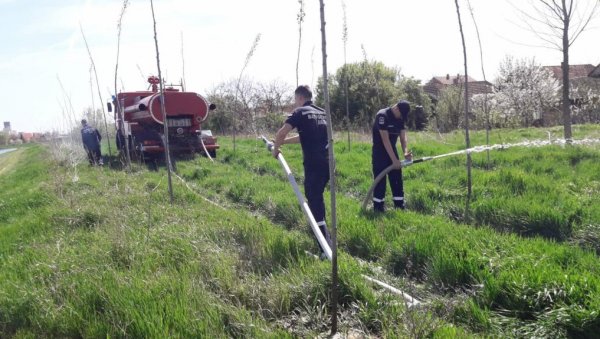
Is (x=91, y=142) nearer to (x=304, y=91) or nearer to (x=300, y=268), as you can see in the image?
(x=304, y=91)

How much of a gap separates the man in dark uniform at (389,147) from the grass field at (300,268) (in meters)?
0.47

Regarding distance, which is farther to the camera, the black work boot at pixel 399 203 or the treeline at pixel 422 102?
the treeline at pixel 422 102

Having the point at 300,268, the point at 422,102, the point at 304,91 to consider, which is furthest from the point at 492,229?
the point at 422,102

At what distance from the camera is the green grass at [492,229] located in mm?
3125

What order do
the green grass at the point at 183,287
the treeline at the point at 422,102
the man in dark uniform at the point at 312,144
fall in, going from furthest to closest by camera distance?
1. the treeline at the point at 422,102
2. the man in dark uniform at the point at 312,144
3. the green grass at the point at 183,287

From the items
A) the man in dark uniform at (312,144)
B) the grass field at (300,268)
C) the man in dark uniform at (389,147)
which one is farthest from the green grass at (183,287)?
the man in dark uniform at (389,147)

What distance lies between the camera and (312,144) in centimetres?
527

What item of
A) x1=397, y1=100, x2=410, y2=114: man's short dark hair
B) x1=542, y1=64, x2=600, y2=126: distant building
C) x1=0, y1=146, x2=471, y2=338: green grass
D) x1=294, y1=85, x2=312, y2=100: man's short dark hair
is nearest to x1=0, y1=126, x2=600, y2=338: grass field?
x1=0, y1=146, x2=471, y2=338: green grass

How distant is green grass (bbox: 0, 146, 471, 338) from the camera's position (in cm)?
310

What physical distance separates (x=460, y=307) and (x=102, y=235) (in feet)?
12.4

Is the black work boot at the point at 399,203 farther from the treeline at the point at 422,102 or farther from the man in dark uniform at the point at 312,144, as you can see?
the treeline at the point at 422,102

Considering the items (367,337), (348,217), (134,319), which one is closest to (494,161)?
(348,217)

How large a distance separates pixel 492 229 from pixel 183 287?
130 inches

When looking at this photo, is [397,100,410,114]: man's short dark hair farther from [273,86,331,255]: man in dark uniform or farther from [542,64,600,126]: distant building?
[542,64,600,126]: distant building
